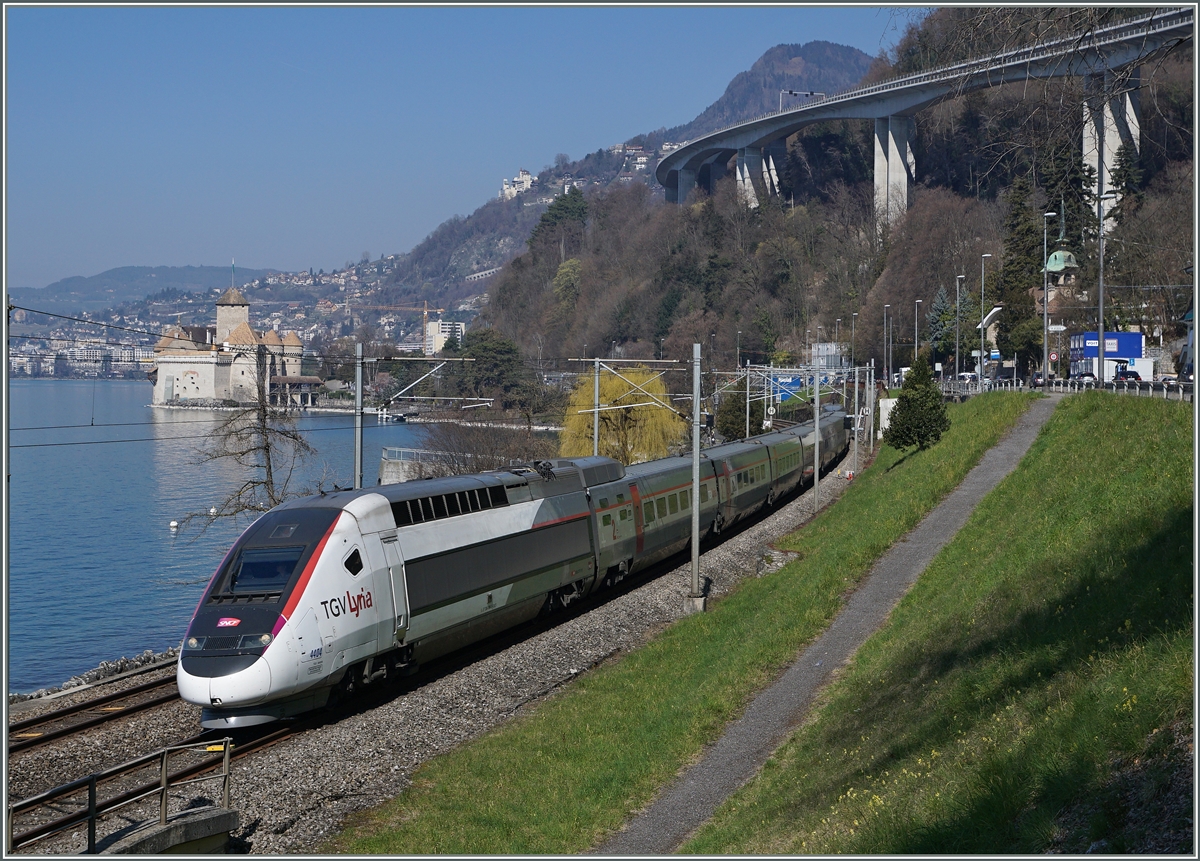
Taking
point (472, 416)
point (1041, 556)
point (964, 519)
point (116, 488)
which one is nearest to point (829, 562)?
point (964, 519)

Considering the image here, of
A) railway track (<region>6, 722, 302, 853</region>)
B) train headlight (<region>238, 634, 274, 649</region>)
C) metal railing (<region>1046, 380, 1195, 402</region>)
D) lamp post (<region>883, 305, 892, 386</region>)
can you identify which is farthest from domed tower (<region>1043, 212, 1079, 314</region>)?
railway track (<region>6, 722, 302, 853</region>)

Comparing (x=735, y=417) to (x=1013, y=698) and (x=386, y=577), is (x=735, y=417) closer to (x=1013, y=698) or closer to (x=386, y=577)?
(x=386, y=577)

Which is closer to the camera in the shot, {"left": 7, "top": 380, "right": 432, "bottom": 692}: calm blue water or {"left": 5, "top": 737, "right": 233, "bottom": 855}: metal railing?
{"left": 5, "top": 737, "right": 233, "bottom": 855}: metal railing

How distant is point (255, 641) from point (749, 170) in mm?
148190

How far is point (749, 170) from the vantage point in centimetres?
15638

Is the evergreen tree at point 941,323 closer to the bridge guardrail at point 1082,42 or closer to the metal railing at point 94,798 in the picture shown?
the metal railing at point 94,798

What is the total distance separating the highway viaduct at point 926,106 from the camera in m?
9.16

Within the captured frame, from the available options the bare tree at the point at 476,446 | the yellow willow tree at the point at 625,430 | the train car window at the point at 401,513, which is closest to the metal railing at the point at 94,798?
the train car window at the point at 401,513

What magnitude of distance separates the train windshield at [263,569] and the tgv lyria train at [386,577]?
Result: 0.07 feet

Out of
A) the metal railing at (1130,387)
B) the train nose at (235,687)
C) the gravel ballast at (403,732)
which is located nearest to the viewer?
the gravel ballast at (403,732)

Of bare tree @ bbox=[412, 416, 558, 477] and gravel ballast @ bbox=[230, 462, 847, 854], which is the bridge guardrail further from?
bare tree @ bbox=[412, 416, 558, 477]

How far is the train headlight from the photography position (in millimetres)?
15844

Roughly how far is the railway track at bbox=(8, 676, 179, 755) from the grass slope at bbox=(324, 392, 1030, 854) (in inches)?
217

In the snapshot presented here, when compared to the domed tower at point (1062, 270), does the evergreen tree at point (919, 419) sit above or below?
below
